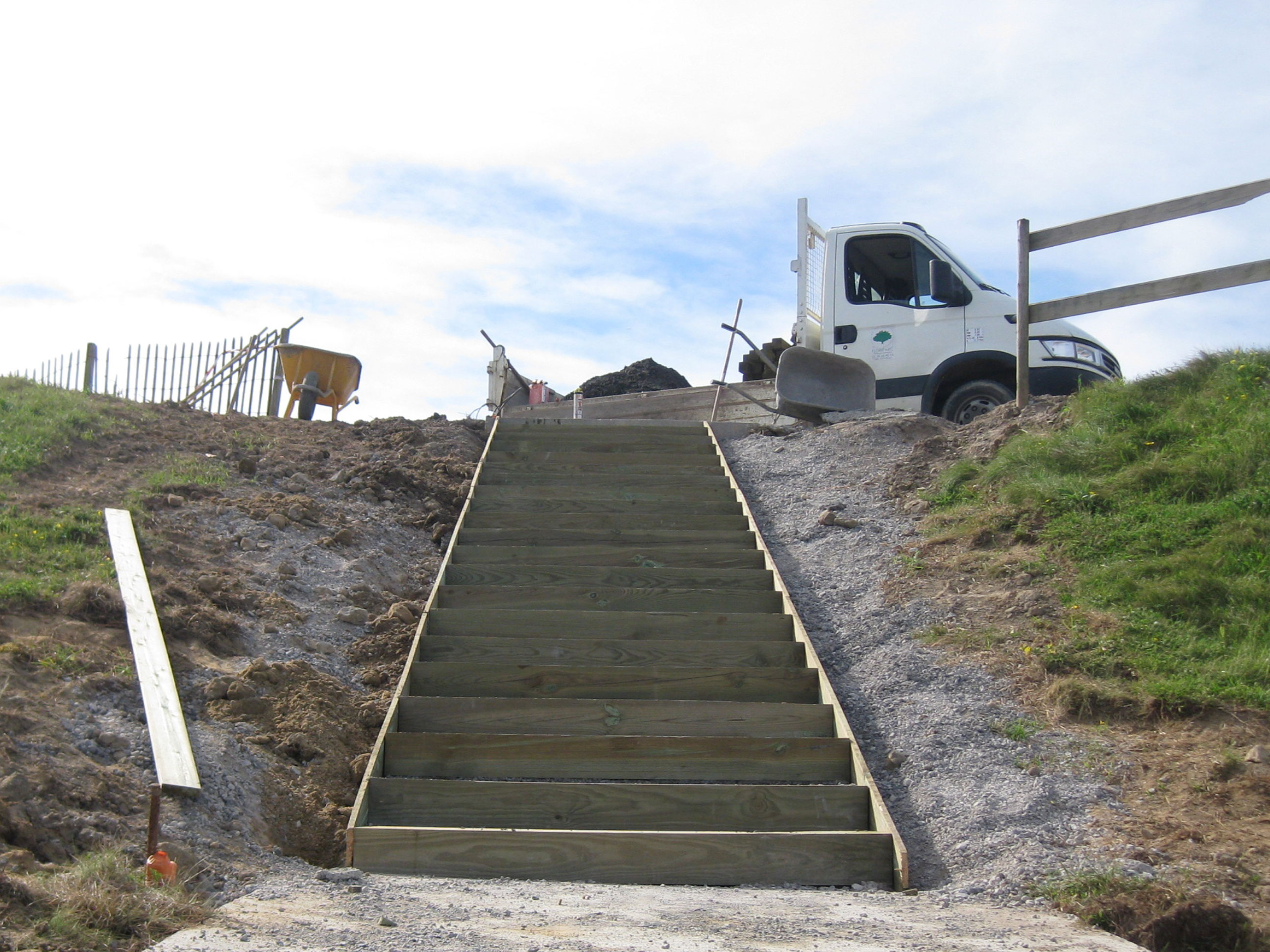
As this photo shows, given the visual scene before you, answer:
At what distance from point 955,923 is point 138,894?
2771 millimetres

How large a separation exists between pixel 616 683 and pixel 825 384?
597 centimetres

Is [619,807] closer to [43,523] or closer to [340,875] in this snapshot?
[340,875]

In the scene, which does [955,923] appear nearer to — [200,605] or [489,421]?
[200,605]

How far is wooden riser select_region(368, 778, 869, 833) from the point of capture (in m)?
5.03

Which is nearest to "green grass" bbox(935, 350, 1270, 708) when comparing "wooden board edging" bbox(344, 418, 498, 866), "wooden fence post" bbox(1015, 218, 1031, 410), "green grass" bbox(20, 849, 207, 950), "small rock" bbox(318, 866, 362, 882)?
"wooden fence post" bbox(1015, 218, 1031, 410)

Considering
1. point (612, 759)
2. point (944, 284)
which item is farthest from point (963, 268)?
point (612, 759)

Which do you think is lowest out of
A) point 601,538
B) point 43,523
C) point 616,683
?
point 616,683

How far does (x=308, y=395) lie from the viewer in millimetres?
12961

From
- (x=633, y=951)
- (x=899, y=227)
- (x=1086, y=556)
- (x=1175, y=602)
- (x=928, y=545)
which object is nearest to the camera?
(x=633, y=951)

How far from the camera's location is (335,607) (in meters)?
7.20

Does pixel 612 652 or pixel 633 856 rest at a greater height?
pixel 612 652

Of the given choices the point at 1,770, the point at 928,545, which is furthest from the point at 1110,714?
the point at 1,770

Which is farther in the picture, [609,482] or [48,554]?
[609,482]

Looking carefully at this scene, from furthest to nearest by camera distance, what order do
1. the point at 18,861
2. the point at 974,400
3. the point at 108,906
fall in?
the point at 974,400
the point at 18,861
the point at 108,906
